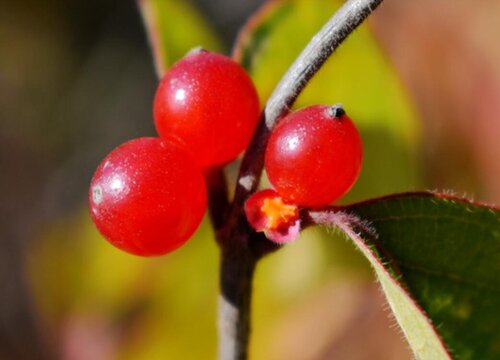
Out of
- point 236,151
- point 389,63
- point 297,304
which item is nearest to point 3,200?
point 297,304

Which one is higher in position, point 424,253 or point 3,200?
point 3,200

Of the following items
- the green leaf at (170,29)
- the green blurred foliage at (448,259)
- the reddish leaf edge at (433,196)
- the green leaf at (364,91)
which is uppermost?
the green leaf at (170,29)

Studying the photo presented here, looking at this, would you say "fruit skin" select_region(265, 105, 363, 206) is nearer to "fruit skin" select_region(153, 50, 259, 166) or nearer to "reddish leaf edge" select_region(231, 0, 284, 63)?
"fruit skin" select_region(153, 50, 259, 166)

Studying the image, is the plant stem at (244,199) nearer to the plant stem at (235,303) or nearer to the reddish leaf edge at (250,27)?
the plant stem at (235,303)

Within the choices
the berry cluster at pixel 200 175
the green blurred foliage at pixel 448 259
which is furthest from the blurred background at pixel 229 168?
the berry cluster at pixel 200 175

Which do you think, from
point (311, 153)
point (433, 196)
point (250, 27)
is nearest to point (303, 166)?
point (311, 153)

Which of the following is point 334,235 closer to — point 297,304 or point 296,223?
point 297,304

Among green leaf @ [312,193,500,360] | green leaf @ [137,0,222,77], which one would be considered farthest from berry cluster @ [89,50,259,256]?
green leaf @ [137,0,222,77]
